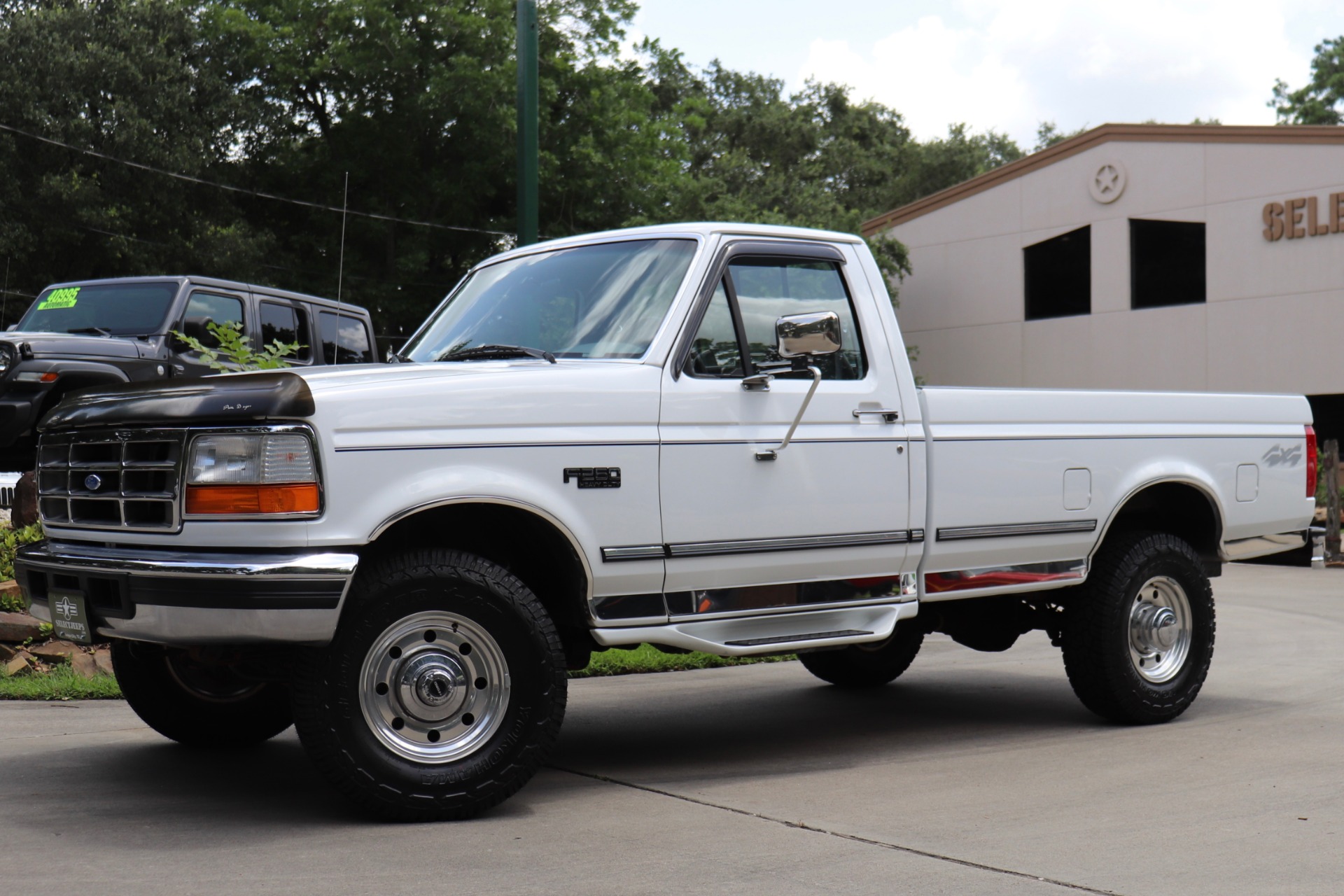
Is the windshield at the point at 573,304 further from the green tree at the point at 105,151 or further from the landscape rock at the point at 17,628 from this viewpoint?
the green tree at the point at 105,151

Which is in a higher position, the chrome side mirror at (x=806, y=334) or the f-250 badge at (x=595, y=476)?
the chrome side mirror at (x=806, y=334)

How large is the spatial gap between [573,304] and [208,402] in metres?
1.72

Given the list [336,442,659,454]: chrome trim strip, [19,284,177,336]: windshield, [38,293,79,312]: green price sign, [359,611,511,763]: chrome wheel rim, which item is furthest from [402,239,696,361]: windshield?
[38,293,79,312]: green price sign

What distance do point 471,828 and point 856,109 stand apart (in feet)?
173

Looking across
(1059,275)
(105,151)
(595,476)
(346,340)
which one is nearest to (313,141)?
(105,151)

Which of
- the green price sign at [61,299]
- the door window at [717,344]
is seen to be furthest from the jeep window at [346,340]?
the door window at [717,344]

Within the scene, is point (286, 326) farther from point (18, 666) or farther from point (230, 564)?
point (230, 564)

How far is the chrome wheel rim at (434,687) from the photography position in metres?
4.98

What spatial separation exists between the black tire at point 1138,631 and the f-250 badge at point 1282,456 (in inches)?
30.7

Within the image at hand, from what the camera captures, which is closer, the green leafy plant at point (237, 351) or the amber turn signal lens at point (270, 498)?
the amber turn signal lens at point (270, 498)

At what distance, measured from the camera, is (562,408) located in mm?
5301

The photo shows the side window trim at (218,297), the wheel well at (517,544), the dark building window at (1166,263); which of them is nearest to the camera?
the wheel well at (517,544)

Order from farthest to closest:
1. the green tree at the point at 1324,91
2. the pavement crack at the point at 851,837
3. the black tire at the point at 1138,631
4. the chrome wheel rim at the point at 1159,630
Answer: the green tree at the point at 1324,91, the chrome wheel rim at the point at 1159,630, the black tire at the point at 1138,631, the pavement crack at the point at 851,837

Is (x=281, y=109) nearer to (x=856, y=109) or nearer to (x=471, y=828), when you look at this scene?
(x=856, y=109)
